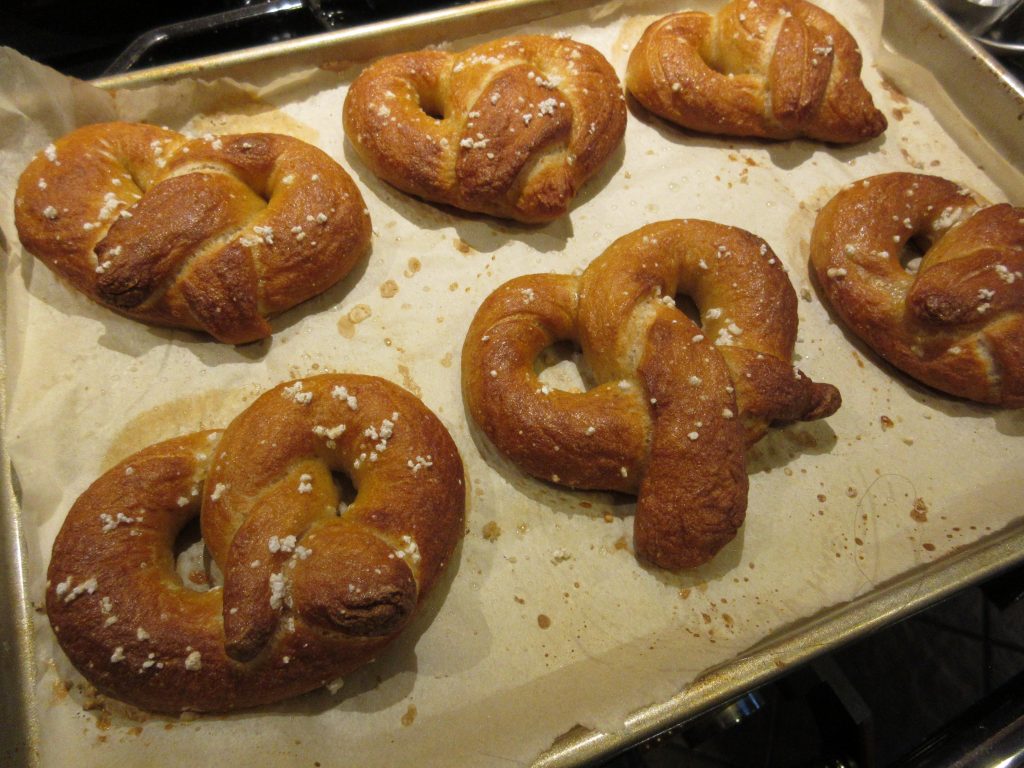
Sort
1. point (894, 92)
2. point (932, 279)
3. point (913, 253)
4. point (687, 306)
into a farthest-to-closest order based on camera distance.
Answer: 1. point (894, 92)
2. point (913, 253)
3. point (687, 306)
4. point (932, 279)

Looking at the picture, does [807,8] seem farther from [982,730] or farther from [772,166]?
[982,730]

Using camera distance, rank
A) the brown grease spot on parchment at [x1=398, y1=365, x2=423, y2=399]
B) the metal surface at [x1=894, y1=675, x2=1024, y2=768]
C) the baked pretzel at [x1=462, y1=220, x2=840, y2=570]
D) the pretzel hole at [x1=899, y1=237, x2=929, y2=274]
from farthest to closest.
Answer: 1. the pretzel hole at [x1=899, y1=237, x2=929, y2=274]
2. the brown grease spot on parchment at [x1=398, y1=365, x2=423, y2=399]
3. the baked pretzel at [x1=462, y1=220, x2=840, y2=570]
4. the metal surface at [x1=894, y1=675, x2=1024, y2=768]

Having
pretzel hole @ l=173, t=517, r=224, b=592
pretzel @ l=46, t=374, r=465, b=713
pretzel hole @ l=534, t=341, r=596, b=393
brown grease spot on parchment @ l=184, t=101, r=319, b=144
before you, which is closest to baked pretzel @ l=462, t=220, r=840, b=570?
pretzel hole @ l=534, t=341, r=596, b=393

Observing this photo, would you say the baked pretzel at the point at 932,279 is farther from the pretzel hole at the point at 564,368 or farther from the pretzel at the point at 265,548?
the pretzel at the point at 265,548

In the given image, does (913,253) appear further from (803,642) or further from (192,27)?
(192,27)

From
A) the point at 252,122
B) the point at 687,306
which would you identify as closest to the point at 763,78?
the point at 687,306

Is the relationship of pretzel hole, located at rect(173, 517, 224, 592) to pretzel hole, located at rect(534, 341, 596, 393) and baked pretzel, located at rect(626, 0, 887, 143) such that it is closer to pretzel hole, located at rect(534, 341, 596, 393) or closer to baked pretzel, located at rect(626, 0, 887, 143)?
pretzel hole, located at rect(534, 341, 596, 393)
